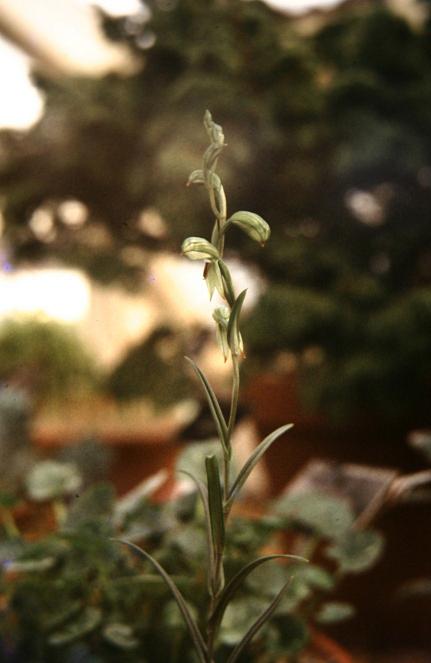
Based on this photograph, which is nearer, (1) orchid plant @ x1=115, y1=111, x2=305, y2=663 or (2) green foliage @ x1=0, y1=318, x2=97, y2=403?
(1) orchid plant @ x1=115, y1=111, x2=305, y2=663

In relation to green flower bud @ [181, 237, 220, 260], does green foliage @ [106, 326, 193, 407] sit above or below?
below

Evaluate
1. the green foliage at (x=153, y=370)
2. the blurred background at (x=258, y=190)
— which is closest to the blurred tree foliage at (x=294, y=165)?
the blurred background at (x=258, y=190)

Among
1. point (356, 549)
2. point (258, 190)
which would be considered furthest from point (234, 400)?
point (258, 190)

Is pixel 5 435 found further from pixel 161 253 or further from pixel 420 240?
pixel 420 240

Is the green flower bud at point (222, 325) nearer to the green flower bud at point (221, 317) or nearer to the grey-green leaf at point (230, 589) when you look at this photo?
the green flower bud at point (221, 317)

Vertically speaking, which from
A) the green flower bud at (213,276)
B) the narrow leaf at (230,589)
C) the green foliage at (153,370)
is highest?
the green flower bud at (213,276)

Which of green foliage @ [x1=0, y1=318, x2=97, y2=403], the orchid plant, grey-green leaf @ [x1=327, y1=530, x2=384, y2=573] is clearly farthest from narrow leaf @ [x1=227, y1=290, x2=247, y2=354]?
green foliage @ [x1=0, y1=318, x2=97, y2=403]

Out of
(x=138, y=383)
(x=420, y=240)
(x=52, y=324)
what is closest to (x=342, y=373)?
(x=420, y=240)

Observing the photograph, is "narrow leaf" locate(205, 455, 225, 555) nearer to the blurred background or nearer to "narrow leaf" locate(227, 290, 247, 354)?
"narrow leaf" locate(227, 290, 247, 354)
